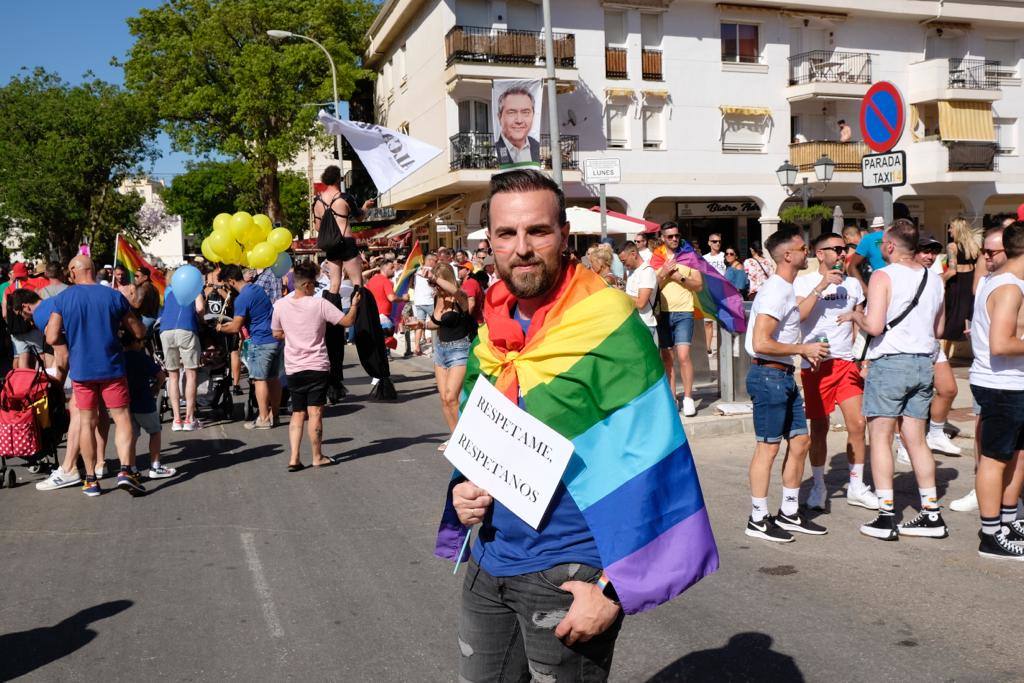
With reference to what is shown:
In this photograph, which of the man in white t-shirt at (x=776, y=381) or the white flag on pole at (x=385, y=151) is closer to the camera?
the man in white t-shirt at (x=776, y=381)

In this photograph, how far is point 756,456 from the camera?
19.7 ft

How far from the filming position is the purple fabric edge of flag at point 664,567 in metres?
2.29

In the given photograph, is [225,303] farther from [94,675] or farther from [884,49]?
[884,49]

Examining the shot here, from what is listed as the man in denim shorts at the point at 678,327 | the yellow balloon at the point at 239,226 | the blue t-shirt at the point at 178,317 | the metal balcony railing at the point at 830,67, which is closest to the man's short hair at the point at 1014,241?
the man in denim shorts at the point at 678,327

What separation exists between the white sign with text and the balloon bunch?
37.1 ft

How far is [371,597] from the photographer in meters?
5.26

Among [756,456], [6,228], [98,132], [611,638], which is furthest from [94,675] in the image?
[6,228]

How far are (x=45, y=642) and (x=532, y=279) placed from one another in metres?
3.77

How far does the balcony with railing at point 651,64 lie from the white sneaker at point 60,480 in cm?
2631

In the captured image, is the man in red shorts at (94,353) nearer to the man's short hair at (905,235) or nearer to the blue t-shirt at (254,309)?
the blue t-shirt at (254,309)

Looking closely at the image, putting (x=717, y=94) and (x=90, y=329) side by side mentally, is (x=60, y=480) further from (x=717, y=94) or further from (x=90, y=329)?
(x=717, y=94)

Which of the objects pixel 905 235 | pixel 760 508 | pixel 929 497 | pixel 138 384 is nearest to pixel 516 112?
pixel 138 384

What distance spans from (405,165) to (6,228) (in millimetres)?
46968

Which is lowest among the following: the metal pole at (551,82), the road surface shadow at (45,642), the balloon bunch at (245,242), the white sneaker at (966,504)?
the road surface shadow at (45,642)
